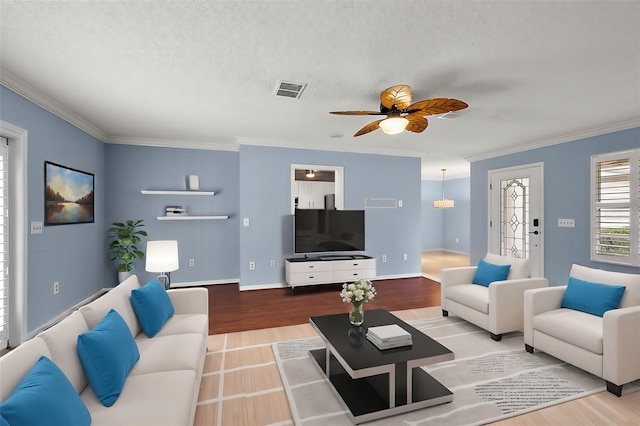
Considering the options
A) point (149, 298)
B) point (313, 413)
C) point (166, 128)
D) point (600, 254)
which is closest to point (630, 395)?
point (313, 413)

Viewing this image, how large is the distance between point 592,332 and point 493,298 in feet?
2.66

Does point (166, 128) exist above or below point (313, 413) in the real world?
above

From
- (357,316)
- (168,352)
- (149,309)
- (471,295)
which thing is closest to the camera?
(168,352)

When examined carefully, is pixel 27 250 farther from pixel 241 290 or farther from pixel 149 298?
pixel 241 290

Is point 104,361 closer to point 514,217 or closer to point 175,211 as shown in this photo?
point 175,211

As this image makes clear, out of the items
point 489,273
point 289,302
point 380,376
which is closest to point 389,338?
point 380,376

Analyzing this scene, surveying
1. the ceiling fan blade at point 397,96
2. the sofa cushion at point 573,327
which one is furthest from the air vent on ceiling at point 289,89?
the sofa cushion at point 573,327

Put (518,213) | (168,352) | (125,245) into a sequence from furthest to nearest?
(518,213) < (125,245) < (168,352)

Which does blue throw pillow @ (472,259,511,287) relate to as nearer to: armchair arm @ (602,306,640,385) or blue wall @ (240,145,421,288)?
armchair arm @ (602,306,640,385)

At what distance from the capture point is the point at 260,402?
215 centimetres

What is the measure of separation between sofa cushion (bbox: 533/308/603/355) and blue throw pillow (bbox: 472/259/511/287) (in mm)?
702

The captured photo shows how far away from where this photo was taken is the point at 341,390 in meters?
2.18

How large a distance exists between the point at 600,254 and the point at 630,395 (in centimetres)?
287

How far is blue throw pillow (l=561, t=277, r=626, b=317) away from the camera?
2615 millimetres
